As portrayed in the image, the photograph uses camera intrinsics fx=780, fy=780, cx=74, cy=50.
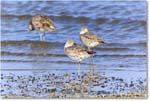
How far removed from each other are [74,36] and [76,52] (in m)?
1.00

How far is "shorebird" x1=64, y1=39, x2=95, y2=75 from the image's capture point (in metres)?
9.37

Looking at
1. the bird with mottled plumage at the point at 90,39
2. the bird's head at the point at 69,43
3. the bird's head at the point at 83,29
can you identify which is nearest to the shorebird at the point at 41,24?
the bird's head at the point at 83,29

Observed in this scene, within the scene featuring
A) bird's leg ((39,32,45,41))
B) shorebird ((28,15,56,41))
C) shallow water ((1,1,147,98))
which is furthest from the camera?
bird's leg ((39,32,45,41))

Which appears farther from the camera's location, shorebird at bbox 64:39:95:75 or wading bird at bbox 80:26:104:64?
wading bird at bbox 80:26:104:64

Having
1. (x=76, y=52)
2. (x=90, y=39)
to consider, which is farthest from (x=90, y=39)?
(x=76, y=52)

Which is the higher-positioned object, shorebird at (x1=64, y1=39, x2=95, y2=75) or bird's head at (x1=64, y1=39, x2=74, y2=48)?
bird's head at (x1=64, y1=39, x2=74, y2=48)

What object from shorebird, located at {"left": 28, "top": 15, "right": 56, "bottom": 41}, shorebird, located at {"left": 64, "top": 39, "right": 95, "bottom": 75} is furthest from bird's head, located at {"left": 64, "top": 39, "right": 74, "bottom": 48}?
shorebird, located at {"left": 28, "top": 15, "right": 56, "bottom": 41}

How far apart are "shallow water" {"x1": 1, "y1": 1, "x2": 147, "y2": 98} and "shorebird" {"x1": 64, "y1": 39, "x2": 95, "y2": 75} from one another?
17 centimetres

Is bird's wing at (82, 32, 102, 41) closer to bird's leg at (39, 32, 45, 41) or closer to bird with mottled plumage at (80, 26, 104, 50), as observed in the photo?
bird with mottled plumage at (80, 26, 104, 50)

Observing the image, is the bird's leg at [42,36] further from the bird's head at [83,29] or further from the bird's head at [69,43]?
the bird's head at [69,43]

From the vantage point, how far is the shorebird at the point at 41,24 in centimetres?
1030

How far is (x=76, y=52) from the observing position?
9.41 m

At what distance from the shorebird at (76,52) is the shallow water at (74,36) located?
17cm

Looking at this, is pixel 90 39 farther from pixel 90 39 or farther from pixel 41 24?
pixel 41 24
